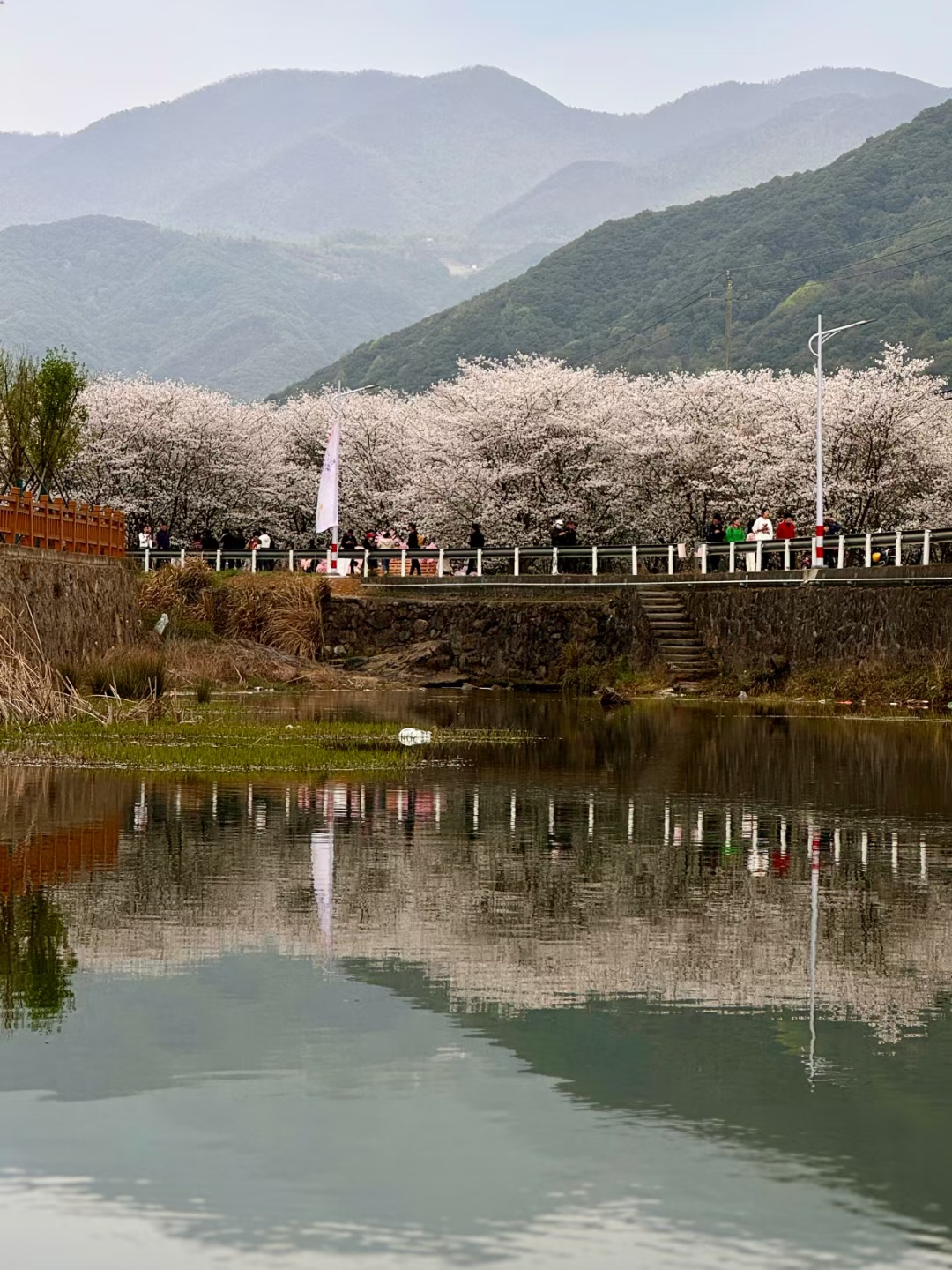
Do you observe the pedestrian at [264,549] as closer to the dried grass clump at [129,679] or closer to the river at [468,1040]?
the dried grass clump at [129,679]

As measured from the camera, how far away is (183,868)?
1503 cm

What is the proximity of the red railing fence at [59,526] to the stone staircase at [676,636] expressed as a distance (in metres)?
14.7

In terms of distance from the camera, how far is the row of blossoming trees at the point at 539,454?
6350 cm

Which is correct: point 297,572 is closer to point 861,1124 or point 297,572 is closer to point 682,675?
point 682,675

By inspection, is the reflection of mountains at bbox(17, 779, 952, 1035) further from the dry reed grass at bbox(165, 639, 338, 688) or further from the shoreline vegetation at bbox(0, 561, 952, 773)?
the dry reed grass at bbox(165, 639, 338, 688)

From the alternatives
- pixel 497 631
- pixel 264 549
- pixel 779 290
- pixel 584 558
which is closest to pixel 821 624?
pixel 497 631

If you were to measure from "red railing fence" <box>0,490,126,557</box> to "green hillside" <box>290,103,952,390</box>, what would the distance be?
106 metres

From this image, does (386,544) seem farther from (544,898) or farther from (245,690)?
(544,898)

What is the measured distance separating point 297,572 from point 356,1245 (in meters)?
54.7

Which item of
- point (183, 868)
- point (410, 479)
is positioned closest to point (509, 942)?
point (183, 868)

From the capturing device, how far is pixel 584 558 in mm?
64750

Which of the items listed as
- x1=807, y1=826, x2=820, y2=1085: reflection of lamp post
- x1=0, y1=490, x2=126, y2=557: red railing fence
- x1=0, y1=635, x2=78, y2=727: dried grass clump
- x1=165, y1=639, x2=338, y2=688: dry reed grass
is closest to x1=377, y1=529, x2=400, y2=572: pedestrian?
x1=165, y1=639, x2=338, y2=688: dry reed grass

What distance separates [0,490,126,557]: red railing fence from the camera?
3756 centimetres

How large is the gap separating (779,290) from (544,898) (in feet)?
544
